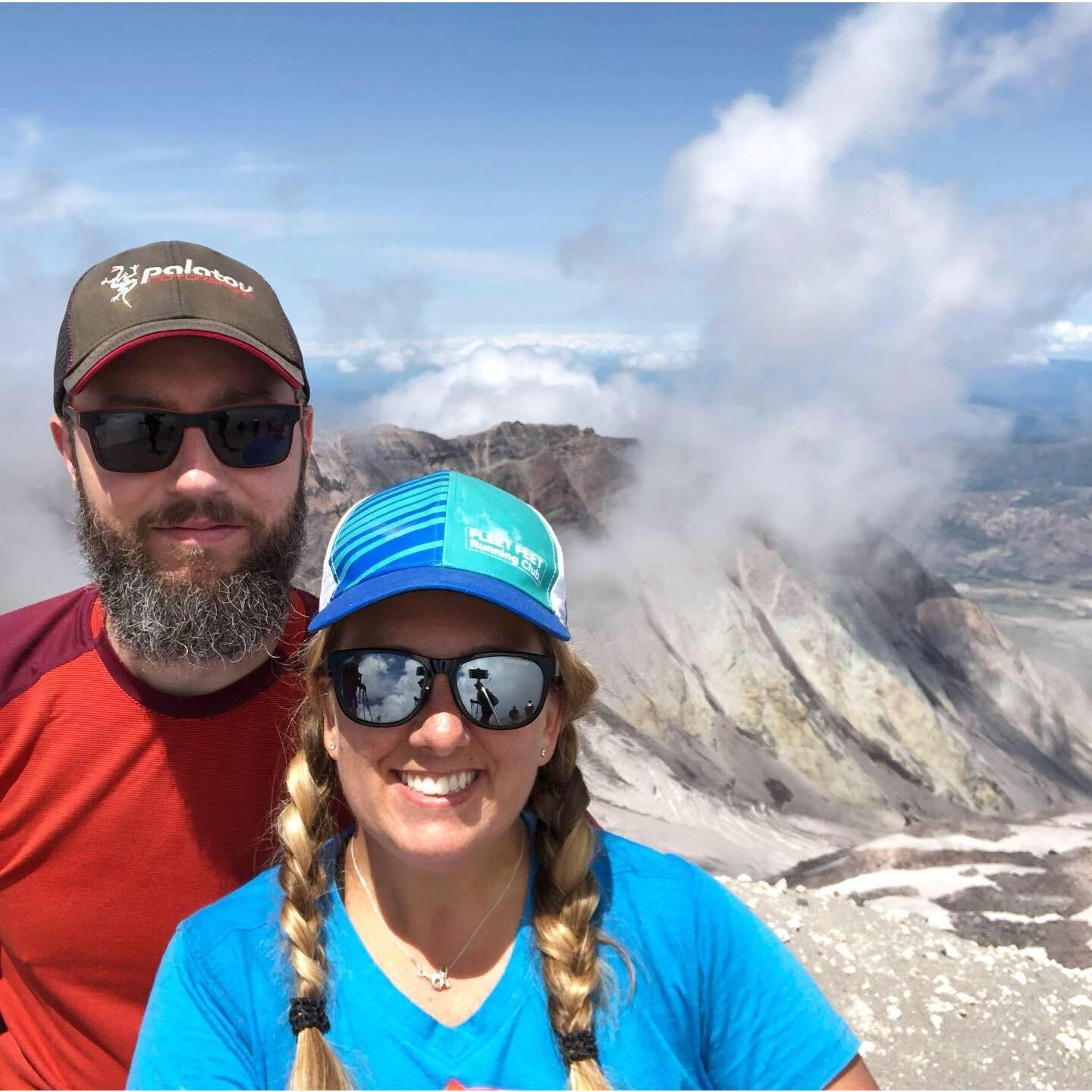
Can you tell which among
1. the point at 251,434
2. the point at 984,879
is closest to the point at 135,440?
the point at 251,434

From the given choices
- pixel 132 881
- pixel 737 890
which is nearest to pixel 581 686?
pixel 132 881

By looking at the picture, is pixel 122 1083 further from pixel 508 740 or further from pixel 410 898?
pixel 508 740

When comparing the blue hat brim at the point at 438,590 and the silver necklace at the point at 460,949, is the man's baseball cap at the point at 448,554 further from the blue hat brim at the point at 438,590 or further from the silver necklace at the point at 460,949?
the silver necklace at the point at 460,949

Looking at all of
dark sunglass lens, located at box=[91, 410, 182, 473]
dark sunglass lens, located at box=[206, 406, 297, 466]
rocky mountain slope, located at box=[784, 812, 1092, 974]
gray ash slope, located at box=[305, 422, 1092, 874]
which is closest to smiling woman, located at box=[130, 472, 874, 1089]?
dark sunglass lens, located at box=[206, 406, 297, 466]

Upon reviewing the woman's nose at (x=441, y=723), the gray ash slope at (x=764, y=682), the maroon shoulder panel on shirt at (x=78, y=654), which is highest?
the woman's nose at (x=441, y=723)

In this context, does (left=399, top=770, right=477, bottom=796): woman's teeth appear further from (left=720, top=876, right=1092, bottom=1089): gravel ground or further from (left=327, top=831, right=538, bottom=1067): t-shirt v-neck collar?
(left=720, top=876, right=1092, bottom=1089): gravel ground

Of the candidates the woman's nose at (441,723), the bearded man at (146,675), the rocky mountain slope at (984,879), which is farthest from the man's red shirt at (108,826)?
the rocky mountain slope at (984,879)
